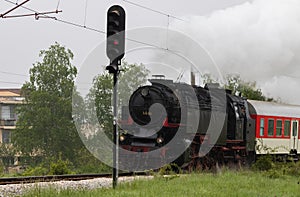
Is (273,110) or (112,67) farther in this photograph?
(273,110)

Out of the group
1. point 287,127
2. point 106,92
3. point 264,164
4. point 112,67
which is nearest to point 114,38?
point 112,67

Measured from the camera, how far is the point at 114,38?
10742 mm

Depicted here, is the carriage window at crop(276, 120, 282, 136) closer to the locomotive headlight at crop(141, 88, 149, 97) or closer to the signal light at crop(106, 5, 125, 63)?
the locomotive headlight at crop(141, 88, 149, 97)

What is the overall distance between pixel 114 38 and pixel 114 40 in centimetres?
4

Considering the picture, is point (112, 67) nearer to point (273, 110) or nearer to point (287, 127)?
point (273, 110)

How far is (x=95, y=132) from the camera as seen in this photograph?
40.5 meters

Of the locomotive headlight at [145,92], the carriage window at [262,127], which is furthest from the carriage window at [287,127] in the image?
the locomotive headlight at [145,92]

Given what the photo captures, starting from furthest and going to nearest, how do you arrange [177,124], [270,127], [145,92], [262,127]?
[270,127] < [262,127] < [145,92] < [177,124]

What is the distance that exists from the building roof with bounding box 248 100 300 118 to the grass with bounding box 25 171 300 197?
8608 mm

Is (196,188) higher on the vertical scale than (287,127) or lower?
lower

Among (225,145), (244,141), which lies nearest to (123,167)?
(225,145)

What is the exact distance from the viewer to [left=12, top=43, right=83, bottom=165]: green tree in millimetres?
39875

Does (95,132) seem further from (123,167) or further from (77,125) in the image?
(123,167)

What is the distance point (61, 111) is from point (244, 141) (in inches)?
899
